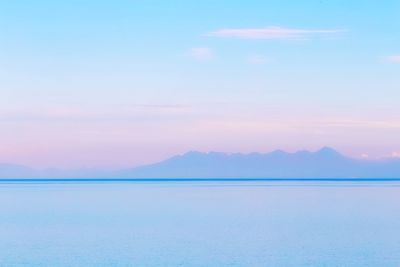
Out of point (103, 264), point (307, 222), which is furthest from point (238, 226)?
point (103, 264)

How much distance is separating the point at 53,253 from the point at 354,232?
17.6 meters

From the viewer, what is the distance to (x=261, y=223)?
4703cm

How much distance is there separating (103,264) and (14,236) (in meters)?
13.2

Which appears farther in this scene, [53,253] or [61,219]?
[61,219]

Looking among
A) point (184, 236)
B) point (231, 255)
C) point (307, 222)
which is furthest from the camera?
point (307, 222)

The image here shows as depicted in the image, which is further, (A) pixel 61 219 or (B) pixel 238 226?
(A) pixel 61 219

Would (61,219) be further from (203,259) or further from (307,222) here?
(203,259)

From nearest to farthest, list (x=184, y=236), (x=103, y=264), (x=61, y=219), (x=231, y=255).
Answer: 1. (x=103, y=264)
2. (x=231, y=255)
3. (x=184, y=236)
4. (x=61, y=219)

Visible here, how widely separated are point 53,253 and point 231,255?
7.75 m

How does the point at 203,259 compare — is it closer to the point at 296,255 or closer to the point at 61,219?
the point at 296,255

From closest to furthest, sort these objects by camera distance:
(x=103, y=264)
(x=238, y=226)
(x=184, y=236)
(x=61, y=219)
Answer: (x=103, y=264)
(x=184, y=236)
(x=238, y=226)
(x=61, y=219)

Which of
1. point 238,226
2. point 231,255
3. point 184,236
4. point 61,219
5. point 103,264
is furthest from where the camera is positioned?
point 61,219

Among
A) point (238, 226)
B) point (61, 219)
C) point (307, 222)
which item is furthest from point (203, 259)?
point (61, 219)

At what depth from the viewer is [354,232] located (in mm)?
40406
